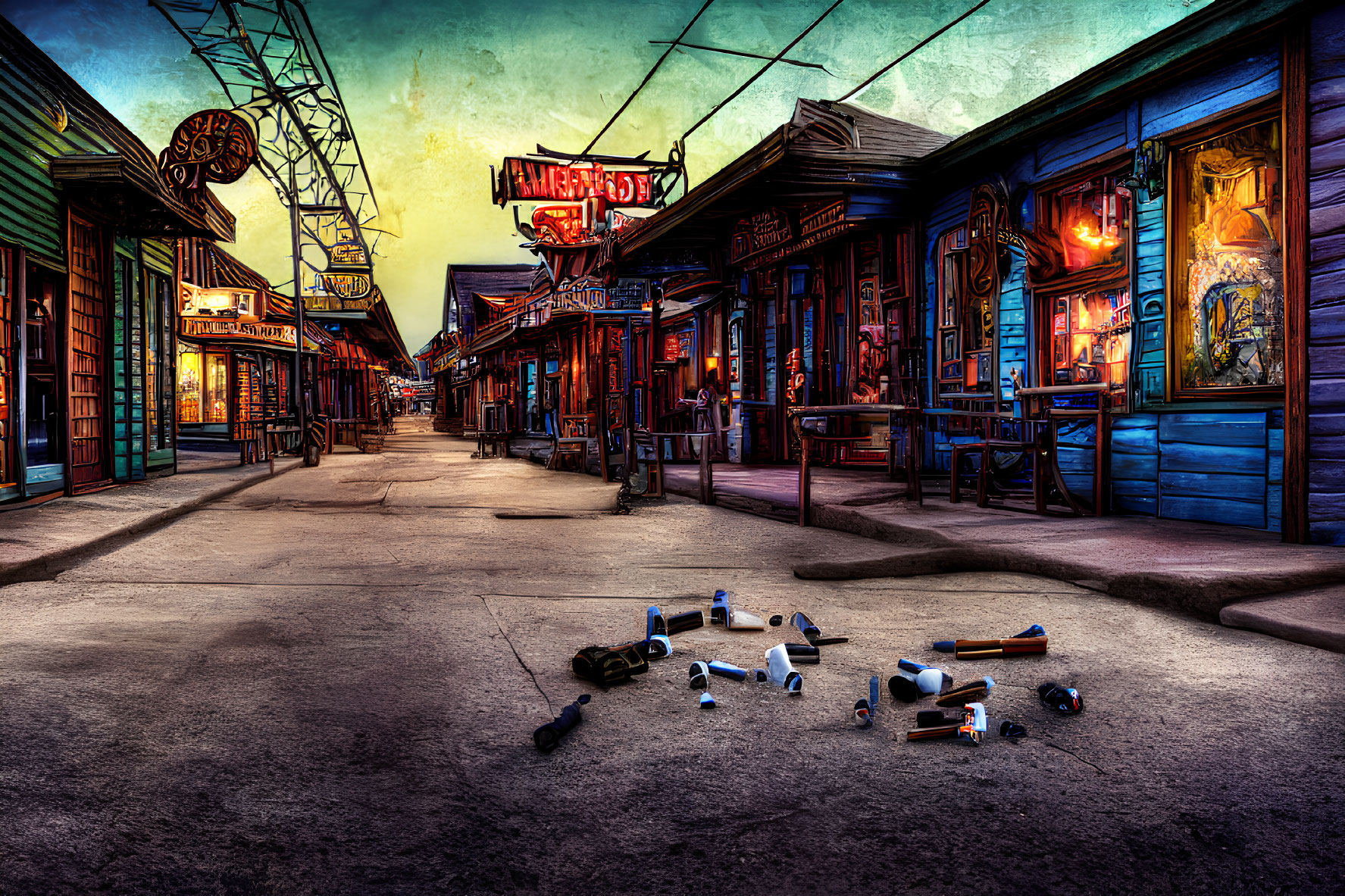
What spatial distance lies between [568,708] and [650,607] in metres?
1.36

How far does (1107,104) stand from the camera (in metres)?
7.39

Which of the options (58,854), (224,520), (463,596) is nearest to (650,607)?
(463,596)

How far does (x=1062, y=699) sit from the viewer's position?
279cm

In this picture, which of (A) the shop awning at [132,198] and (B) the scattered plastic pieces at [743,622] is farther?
(A) the shop awning at [132,198]

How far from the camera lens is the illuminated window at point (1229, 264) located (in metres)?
6.18

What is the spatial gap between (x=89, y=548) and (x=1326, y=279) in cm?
902

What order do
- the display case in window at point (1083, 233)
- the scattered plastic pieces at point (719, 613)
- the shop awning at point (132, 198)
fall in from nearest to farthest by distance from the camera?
the scattered plastic pieces at point (719, 613), the display case in window at point (1083, 233), the shop awning at point (132, 198)

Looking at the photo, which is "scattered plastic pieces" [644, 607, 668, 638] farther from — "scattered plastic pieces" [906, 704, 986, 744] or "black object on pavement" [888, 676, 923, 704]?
"scattered plastic pieces" [906, 704, 986, 744]

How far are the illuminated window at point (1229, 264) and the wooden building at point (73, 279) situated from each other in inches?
434

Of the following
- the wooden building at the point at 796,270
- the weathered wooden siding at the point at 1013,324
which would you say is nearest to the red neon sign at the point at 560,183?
the wooden building at the point at 796,270

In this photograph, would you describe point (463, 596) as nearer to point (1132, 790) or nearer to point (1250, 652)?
point (1132, 790)

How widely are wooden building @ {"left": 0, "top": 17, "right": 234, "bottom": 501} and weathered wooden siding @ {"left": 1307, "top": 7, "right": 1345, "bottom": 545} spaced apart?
450 inches

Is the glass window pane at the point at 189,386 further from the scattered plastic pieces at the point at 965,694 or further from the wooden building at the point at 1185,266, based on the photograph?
the scattered plastic pieces at the point at 965,694

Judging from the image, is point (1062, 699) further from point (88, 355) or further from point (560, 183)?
point (560, 183)
